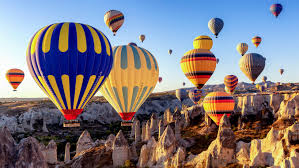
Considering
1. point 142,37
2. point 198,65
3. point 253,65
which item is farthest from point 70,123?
point 142,37

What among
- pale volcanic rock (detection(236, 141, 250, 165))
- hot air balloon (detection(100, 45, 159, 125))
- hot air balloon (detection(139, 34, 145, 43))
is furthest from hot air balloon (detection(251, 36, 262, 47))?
hot air balloon (detection(100, 45, 159, 125))

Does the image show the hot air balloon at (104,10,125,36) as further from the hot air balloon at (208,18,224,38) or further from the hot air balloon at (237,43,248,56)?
the hot air balloon at (237,43,248,56)

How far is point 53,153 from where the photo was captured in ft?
139

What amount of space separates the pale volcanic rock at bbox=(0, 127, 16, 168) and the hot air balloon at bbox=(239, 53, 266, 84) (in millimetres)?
51695

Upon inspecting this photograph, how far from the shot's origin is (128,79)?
2869 centimetres

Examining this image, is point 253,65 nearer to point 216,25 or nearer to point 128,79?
point 216,25

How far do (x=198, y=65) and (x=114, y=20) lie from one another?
55.2 ft

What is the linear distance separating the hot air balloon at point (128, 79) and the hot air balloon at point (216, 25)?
30470mm

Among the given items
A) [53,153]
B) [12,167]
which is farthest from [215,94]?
[12,167]

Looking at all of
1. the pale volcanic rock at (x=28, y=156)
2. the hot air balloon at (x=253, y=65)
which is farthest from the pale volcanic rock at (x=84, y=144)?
the pale volcanic rock at (x=28, y=156)

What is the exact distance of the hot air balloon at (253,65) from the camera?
56.3m

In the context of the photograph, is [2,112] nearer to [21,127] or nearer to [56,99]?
[21,127]

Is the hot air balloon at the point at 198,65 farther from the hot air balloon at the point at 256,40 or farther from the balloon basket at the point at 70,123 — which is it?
the hot air balloon at the point at 256,40

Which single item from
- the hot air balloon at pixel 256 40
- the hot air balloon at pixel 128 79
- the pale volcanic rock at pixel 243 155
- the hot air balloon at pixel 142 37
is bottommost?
the pale volcanic rock at pixel 243 155
